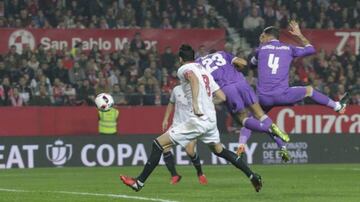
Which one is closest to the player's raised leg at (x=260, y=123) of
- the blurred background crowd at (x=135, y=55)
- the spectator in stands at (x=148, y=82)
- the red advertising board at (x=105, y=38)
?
the blurred background crowd at (x=135, y=55)

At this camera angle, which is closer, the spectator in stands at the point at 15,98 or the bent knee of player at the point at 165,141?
the bent knee of player at the point at 165,141

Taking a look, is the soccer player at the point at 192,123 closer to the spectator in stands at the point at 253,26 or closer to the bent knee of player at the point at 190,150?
the bent knee of player at the point at 190,150

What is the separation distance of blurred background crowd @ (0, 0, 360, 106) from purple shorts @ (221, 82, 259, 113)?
9.89 meters

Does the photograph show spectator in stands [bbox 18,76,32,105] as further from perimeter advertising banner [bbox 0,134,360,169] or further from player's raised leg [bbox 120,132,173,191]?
player's raised leg [bbox 120,132,173,191]

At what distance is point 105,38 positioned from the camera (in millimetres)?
31391

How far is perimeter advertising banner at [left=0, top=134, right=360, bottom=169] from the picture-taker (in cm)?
2638

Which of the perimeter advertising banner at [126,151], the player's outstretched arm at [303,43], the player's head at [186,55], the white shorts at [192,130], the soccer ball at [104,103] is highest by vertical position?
the player's head at [186,55]

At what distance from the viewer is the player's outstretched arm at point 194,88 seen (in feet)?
46.4

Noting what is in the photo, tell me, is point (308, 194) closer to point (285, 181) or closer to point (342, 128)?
point (285, 181)

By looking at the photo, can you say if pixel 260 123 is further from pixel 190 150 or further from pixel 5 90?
pixel 5 90

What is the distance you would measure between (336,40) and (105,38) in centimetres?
752

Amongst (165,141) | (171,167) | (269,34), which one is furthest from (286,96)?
(165,141)

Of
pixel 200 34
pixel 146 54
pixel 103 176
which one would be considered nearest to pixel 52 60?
pixel 146 54

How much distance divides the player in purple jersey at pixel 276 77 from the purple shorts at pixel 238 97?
227 millimetres
